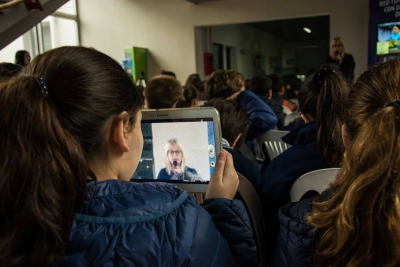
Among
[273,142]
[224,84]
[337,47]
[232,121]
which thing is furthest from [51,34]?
[232,121]

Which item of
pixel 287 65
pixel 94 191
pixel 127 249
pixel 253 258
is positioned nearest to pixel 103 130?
pixel 94 191

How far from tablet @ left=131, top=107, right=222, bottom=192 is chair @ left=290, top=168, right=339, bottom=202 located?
0.45 m

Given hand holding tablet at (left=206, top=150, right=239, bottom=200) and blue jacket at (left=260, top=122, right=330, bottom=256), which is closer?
hand holding tablet at (left=206, top=150, right=239, bottom=200)

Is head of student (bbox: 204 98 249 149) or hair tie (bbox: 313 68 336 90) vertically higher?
hair tie (bbox: 313 68 336 90)

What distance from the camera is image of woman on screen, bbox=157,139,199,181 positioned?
1.18 m

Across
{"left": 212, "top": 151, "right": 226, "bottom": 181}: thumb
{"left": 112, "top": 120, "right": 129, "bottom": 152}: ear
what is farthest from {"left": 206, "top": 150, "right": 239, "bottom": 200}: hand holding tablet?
{"left": 112, "top": 120, "right": 129, "bottom": 152}: ear

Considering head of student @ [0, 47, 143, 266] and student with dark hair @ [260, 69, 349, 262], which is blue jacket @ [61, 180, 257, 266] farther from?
student with dark hair @ [260, 69, 349, 262]

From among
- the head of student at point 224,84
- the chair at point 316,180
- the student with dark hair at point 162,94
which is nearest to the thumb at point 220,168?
the chair at point 316,180

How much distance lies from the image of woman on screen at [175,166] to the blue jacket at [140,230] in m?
0.41

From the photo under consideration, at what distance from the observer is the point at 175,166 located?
1209mm

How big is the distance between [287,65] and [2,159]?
8.56 meters

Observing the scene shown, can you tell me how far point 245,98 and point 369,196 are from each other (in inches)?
95.2

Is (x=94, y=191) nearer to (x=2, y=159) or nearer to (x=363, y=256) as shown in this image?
(x=2, y=159)

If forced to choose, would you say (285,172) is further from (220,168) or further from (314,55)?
(314,55)
